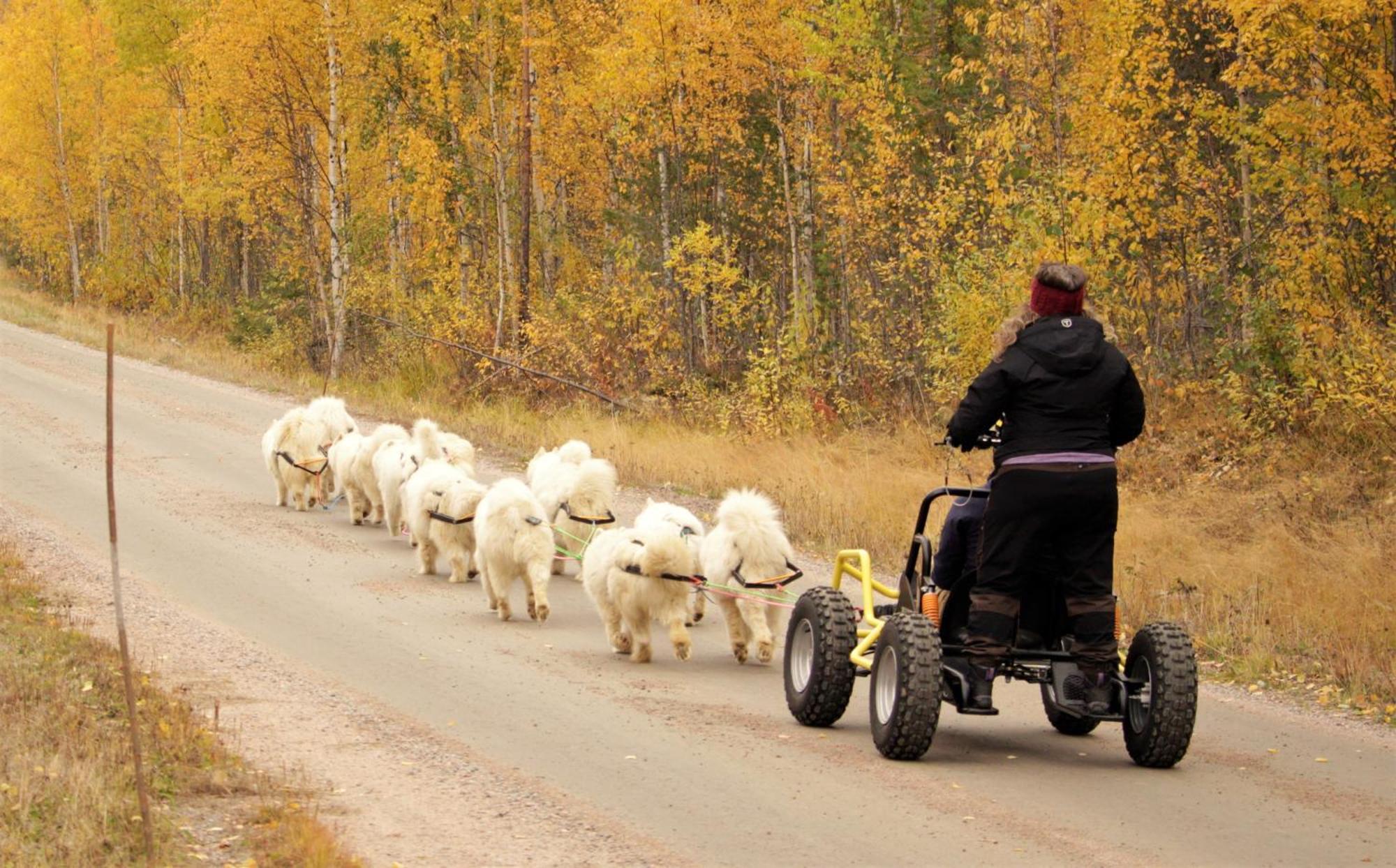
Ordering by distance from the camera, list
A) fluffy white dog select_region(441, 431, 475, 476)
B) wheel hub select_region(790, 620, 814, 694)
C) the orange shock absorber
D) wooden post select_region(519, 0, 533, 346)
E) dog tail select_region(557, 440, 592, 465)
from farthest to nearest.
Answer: wooden post select_region(519, 0, 533, 346)
fluffy white dog select_region(441, 431, 475, 476)
dog tail select_region(557, 440, 592, 465)
wheel hub select_region(790, 620, 814, 694)
the orange shock absorber

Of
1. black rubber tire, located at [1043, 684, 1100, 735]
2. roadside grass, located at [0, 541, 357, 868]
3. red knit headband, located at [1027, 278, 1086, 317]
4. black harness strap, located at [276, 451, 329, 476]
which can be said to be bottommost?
black rubber tire, located at [1043, 684, 1100, 735]

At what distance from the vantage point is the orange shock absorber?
8.88m

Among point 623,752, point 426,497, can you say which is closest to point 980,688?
point 623,752

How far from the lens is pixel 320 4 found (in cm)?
3428

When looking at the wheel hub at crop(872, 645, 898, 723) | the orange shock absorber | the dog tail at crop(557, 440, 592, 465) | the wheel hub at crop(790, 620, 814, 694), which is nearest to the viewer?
the wheel hub at crop(872, 645, 898, 723)

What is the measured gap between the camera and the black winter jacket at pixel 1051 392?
8.13 m

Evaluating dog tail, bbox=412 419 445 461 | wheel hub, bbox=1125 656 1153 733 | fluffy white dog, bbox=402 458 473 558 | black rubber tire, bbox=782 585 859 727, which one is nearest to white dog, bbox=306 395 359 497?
dog tail, bbox=412 419 445 461

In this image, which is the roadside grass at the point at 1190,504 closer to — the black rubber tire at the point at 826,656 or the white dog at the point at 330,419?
Answer: the black rubber tire at the point at 826,656

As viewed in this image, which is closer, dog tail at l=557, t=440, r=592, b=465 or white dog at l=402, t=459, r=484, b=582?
white dog at l=402, t=459, r=484, b=582

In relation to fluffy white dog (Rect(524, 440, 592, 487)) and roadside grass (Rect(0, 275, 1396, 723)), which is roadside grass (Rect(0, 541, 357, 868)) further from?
fluffy white dog (Rect(524, 440, 592, 487))

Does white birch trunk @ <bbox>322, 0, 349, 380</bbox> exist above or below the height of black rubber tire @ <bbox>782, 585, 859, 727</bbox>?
above

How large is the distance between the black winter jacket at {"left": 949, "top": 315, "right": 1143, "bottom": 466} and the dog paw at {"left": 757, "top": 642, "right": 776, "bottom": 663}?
355cm

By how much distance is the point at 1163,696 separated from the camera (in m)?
8.27

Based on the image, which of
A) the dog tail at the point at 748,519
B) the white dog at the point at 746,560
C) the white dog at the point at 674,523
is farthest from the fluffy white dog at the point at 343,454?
the dog tail at the point at 748,519
